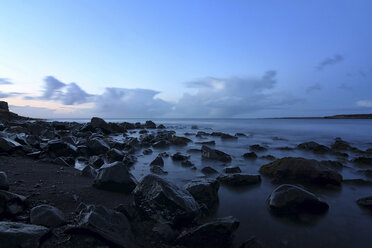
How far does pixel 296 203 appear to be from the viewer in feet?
13.2

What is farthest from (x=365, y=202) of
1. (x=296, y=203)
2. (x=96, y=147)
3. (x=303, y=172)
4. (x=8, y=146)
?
(x=8, y=146)

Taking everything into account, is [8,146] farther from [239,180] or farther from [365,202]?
[365,202]

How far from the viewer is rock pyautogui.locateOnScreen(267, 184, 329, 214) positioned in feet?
13.2

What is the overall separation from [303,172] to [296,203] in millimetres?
2361

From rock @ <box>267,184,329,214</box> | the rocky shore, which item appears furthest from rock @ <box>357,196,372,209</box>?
rock @ <box>267,184,329,214</box>

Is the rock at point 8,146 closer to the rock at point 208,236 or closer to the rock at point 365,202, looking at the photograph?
the rock at point 208,236

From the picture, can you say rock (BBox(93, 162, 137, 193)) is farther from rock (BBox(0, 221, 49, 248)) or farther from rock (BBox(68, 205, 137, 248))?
rock (BBox(0, 221, 49, 248))

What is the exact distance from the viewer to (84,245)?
2.31m

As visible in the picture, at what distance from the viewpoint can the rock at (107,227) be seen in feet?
7.86

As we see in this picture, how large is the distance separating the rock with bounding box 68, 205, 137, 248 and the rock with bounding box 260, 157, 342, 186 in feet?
16.5

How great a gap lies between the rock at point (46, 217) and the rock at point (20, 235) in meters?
0.38

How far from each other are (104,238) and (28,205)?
1675 millimetres

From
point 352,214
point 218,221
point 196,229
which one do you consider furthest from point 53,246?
point 352,214

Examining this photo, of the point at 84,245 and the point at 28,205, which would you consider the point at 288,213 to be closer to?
the point at 84,245
